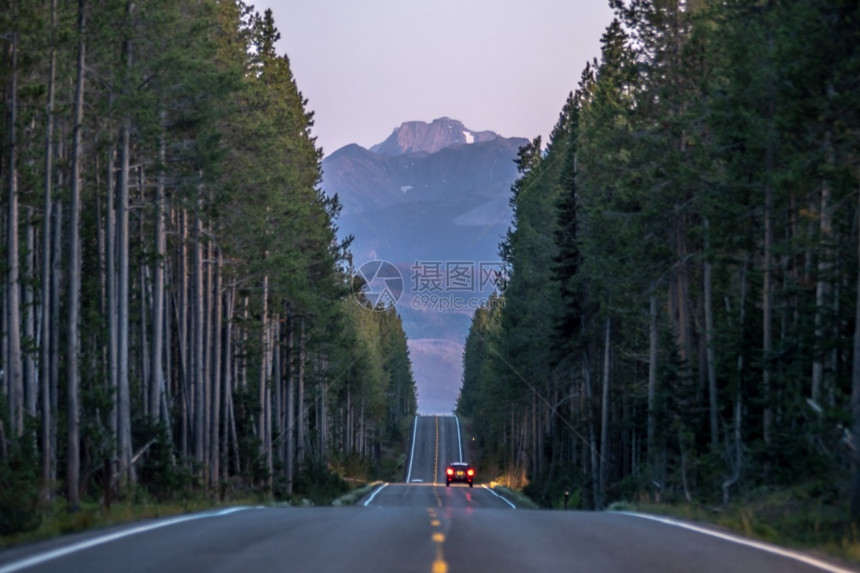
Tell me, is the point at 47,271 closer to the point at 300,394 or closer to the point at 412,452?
the point at 300,394

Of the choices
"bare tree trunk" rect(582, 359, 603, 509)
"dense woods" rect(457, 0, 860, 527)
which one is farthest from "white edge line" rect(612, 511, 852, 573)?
"bare tree trunk" rect(582, 359, 603, 509)

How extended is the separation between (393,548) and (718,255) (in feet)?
67.1

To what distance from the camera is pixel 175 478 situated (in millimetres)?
30406

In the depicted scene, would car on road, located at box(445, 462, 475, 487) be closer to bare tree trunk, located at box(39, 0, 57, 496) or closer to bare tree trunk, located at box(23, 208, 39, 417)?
bare tree trunk, located at box(23, 208, 39, 417)

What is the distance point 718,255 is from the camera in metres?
31.5

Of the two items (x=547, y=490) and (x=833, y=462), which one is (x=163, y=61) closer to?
(x=833, y=462)

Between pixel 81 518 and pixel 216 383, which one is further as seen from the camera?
pixel 216 383

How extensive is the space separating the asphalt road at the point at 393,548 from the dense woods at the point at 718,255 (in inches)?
172

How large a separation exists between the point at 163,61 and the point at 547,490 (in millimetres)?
35838

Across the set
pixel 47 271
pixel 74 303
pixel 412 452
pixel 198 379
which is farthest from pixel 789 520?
pixel 412 452

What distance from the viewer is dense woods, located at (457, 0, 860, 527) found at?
22.5 meters

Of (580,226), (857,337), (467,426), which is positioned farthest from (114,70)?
(467,426)

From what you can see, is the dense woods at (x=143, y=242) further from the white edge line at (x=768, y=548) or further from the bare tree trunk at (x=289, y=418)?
the white edge line at (x=768, y=548)

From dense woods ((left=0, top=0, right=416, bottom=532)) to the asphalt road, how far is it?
287 cm
